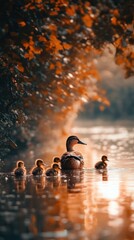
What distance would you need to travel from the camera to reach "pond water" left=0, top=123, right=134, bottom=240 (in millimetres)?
12562

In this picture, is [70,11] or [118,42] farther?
[118,42]

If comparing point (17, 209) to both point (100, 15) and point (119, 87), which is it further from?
point (119, 87)

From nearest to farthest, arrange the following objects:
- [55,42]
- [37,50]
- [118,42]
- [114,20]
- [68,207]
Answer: [68,207] → [114,20] → [37,50] → [55,42] → [118,42]

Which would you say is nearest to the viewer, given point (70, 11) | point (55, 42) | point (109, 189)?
point (70, 11)

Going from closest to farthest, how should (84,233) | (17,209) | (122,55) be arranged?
(84,233)
(17,209)
(122,55)

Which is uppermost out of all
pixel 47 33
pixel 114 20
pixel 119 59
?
pixel 47 33

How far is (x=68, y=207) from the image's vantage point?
14961 mm

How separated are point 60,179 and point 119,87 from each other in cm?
9239

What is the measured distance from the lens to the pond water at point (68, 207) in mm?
12562

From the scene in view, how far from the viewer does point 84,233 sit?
41.0ft

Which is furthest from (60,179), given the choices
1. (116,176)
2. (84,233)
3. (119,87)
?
(119,87)

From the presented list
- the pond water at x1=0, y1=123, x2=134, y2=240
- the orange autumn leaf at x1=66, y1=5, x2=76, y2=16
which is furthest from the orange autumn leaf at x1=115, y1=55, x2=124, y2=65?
the pond water at x1=0, y1=123, x2=134, y2=240

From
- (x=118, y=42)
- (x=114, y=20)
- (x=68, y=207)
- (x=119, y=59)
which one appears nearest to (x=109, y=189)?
(x=119, y=59)

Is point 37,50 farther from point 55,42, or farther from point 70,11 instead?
point 70,11
